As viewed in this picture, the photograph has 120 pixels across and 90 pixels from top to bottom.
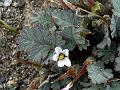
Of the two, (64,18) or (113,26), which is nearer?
(113,26)

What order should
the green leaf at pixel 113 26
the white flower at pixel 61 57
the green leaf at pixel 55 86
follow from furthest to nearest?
1. the green leaf at pixel 55 86
2. the white flower at pixel 61 57
3. the green leaf at pixel 113 26

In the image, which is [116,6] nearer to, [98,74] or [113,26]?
[113,26]

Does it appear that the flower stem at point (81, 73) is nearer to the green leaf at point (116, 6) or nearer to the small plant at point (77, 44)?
the small plant at point (77, 44)

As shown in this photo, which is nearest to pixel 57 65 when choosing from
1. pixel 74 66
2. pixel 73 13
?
pixel 74 66

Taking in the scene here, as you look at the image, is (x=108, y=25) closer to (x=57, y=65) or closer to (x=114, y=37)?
(x=114, y=37)

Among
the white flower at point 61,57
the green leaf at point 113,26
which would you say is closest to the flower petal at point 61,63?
the white flower at point 61,57

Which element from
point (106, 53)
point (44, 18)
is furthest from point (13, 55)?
point (106, 53)
